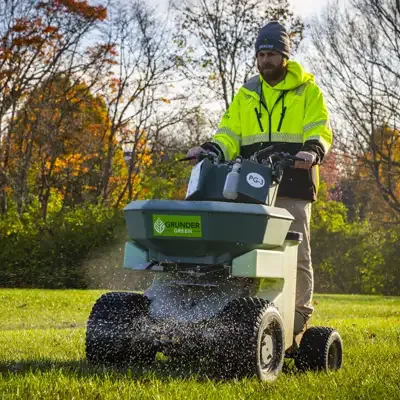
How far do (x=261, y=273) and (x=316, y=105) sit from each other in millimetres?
1258

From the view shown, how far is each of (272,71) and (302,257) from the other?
113 centimetres

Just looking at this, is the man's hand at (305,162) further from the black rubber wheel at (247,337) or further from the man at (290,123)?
the black rubber wheel at (247,337)

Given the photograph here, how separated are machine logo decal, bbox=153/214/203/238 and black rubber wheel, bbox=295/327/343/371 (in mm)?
1126

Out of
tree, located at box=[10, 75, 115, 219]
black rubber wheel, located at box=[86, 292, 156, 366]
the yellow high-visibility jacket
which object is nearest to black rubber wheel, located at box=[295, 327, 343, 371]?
the yellow high-visibility jacket

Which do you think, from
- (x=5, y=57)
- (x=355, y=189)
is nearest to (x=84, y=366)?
(x=5, y=57)

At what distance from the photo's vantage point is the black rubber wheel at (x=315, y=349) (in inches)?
202

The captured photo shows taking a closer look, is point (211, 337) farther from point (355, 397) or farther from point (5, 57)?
point (5, 57)

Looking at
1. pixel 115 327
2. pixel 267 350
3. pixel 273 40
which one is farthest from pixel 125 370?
pixel 273 40

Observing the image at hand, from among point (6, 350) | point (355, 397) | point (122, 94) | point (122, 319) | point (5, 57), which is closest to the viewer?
point (355, 397)

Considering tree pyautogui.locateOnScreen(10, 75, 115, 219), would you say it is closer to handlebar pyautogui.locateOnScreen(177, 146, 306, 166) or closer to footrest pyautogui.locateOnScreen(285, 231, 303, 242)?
handlebar pyautogui.locateOnScreen(177, 146, 306, 166)

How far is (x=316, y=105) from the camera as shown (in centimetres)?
534

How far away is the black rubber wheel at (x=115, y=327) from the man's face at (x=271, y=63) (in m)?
1.56

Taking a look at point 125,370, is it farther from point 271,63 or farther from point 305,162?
point 271,63

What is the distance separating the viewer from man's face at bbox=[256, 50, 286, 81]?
210 inches
